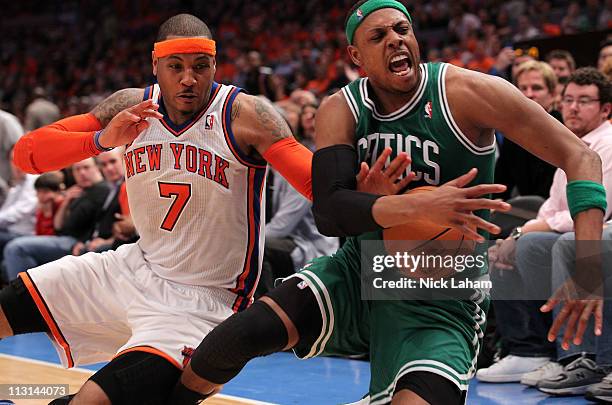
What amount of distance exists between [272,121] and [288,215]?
311 cm

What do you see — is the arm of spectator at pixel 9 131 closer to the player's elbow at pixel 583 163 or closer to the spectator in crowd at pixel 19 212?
the spectator in crowd at pixel 19 212

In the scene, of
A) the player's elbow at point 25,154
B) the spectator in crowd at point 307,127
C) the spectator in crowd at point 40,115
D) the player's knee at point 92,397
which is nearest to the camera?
the player's knee at point 92,397

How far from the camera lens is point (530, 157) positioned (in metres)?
5.92

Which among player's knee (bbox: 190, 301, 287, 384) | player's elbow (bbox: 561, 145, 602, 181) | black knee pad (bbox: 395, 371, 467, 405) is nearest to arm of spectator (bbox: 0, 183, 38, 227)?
player's knee (bbox: 190, 301, 287, 384)

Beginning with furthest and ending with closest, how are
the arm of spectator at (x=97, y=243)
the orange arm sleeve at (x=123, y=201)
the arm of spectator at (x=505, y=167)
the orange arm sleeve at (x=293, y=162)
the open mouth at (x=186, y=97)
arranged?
the arm of spectator at (x=97, y=243) < the orange arm sleeve at (x=123, y=201) < the arm of spectator at (x=505, y=167) < the open mouth at (x=186, y=97) < the orange arm sleeve at (x=293, y=162)

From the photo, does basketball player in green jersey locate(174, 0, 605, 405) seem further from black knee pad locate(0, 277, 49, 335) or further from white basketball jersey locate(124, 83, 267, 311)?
black knee pad locate(0, 277, 49, 335)

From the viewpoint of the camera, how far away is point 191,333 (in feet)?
11.7

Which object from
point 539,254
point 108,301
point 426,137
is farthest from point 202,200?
point 539,254

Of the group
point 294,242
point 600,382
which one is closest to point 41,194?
point 294,242

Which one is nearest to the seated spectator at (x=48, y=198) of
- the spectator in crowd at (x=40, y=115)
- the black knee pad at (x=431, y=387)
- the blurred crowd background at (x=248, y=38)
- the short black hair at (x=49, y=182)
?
the short black hair at (x=49, y=182)

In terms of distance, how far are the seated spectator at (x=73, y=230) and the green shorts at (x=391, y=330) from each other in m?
5.05

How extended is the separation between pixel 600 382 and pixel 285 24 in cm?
1418

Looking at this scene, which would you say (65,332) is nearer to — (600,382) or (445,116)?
(445,116)

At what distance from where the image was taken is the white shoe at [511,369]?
5.20 m
